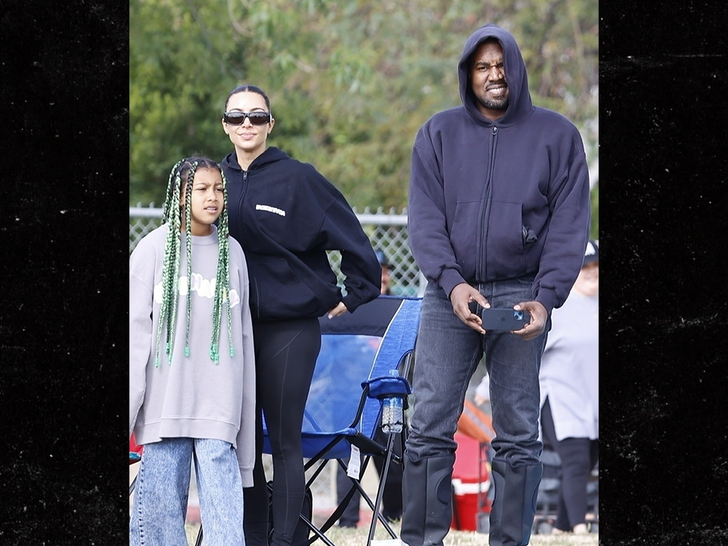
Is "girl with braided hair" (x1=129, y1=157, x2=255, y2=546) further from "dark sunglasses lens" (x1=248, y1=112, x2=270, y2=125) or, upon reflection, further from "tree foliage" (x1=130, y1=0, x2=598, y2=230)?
"tree foliage" (x1=130, y1=0, x2=598, y2=230)

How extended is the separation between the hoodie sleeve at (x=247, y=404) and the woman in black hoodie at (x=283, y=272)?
0.12 m

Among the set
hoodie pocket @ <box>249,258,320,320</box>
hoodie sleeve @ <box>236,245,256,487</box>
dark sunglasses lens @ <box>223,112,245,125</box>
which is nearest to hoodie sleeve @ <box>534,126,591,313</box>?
hoodie pocket @ <box>249,258,320,320</box>

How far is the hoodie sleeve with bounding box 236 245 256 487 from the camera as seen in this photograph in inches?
185

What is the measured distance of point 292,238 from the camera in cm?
492

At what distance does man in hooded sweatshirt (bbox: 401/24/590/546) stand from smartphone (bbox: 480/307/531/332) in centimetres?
5

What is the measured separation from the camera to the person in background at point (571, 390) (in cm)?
791

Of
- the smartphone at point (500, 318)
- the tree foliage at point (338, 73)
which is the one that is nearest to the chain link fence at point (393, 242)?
the smartphone at point (500, 318)

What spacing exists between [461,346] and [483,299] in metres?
0.20

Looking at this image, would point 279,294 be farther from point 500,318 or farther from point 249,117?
point 500,318

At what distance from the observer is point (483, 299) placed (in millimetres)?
4590
